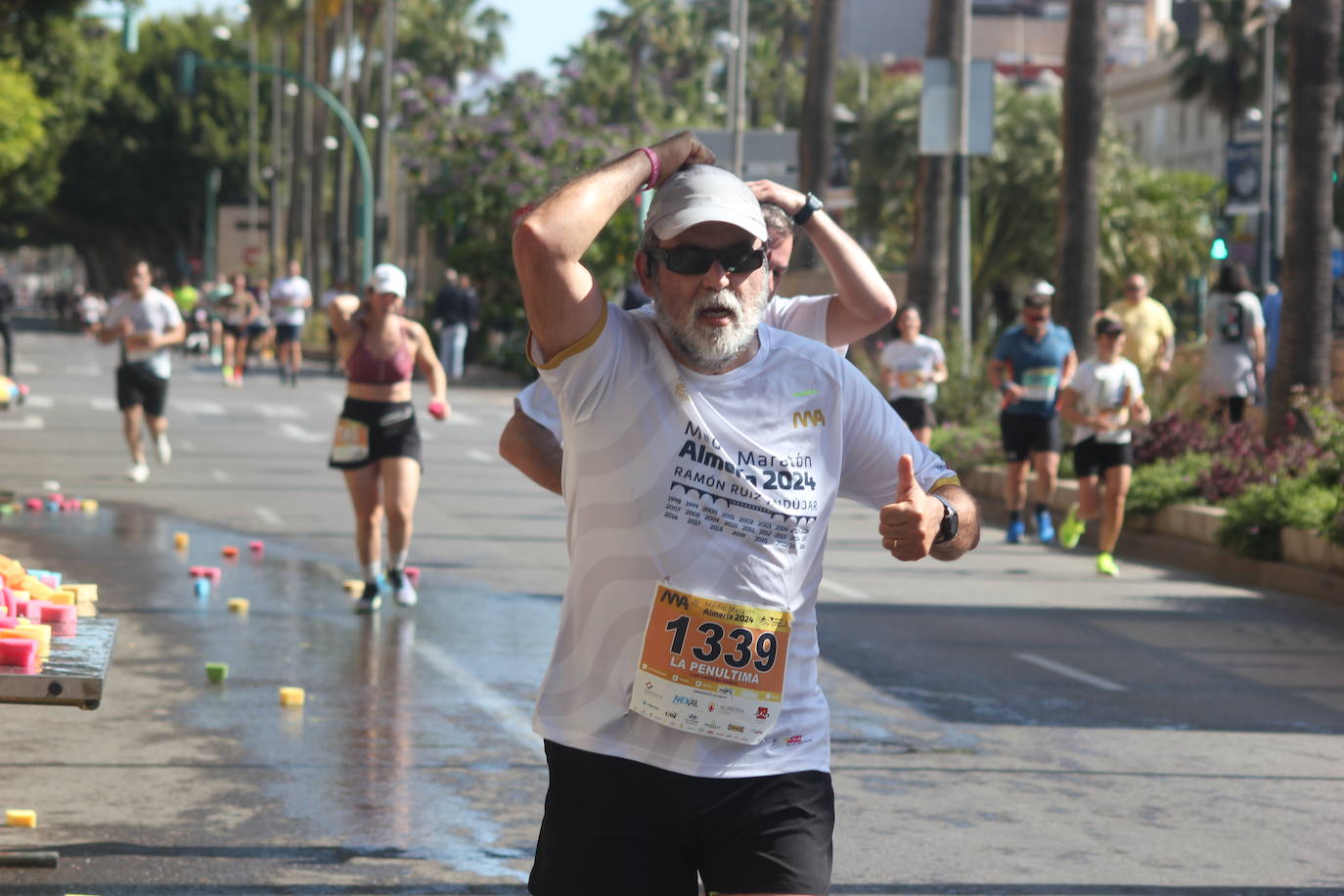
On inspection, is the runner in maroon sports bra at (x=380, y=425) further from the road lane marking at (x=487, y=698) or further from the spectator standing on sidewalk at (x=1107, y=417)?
the spectator standing on sidewalk at (x=1107, y=417)

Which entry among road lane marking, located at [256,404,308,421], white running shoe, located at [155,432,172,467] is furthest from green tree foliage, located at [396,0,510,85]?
white running shoe, located at [155,432,172,467]

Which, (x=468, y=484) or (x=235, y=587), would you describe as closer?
(x=235, y=587)

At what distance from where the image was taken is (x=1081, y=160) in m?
21.6

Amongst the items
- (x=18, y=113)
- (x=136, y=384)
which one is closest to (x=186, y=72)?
(x=18, y=113)

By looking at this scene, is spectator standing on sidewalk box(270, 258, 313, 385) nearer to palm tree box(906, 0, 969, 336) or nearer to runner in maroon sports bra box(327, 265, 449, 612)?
palm tree box(906, 0, 969, 336)

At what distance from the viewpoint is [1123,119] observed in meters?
91.6

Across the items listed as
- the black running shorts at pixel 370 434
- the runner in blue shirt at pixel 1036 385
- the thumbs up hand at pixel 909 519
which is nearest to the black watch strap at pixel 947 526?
the thumbs up hand at pixel 909 519

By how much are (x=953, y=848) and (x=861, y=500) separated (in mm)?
2854

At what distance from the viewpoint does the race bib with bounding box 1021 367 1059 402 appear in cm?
1642

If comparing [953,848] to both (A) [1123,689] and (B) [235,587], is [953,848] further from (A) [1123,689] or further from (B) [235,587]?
(B) [235,587]

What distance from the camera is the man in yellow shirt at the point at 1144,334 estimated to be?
64.6ft

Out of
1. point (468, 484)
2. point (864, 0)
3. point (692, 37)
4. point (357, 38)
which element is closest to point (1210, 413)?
point (468, 484)

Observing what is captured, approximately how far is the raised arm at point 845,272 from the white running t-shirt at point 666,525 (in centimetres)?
81

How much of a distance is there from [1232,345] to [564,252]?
16495 millimetres
